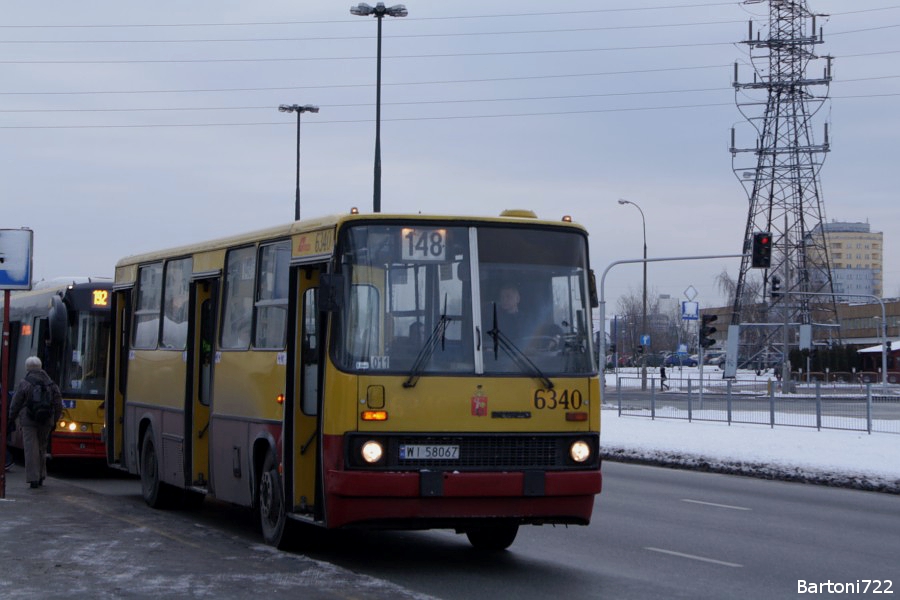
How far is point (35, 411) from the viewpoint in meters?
16.7

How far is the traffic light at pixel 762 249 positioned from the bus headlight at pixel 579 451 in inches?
1178

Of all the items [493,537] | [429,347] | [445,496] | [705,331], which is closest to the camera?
[445,496]

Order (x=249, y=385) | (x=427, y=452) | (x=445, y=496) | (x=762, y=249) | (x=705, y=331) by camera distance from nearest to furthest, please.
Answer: (x=445, y=496) → (x=427, y=452) → (x=249, y=385) → (x=762, y=249) → (x=705, y=331)

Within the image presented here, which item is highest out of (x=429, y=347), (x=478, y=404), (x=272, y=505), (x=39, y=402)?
(x=429, y=347)

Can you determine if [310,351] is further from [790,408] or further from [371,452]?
[790,408]

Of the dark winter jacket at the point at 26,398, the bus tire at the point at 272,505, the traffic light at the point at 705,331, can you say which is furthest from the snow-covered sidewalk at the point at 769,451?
the dark winter jacket at the point at 26,398

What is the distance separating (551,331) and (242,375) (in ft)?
10.8

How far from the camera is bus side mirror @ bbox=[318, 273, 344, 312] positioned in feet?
33.9

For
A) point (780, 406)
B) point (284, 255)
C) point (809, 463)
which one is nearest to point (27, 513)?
point (284, 255)

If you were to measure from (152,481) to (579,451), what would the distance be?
6.43 m

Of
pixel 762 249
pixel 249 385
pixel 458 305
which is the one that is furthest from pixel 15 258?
pixel 762 249

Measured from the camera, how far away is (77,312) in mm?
19719

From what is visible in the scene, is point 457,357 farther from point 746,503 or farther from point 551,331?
point 746,503

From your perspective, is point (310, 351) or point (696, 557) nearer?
point (310, 351)
